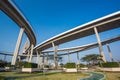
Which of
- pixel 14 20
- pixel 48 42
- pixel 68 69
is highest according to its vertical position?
pixel 14 20

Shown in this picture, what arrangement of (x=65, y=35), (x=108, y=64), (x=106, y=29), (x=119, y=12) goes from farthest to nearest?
(x=65, y=35)
(x=106, y=29)
(x=119, y=12)
(x=108, y=64)

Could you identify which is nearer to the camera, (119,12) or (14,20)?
(119,12)

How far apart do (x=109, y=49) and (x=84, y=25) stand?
78.7 ft

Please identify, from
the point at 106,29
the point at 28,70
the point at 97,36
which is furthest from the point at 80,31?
the point at 28,70

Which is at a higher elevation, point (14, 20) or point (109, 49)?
point (14, 20)

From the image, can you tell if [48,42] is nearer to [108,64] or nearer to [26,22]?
[26,22]

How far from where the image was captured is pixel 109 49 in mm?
48812

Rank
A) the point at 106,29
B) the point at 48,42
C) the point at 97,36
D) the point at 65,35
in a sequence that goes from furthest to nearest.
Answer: the point at 48,42 → the point at 65,35 → the point at 106,29 → the point at 97,36

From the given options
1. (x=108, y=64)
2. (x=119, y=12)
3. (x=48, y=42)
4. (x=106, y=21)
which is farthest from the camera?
(x=48, y=42)

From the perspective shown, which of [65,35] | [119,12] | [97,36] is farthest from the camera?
[65,35]

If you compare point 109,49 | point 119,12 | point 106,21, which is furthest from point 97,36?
point 109,49

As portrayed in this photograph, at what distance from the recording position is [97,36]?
32312 mm

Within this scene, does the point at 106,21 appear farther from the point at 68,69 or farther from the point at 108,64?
the point at 68,69

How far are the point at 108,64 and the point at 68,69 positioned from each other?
8911 mm
